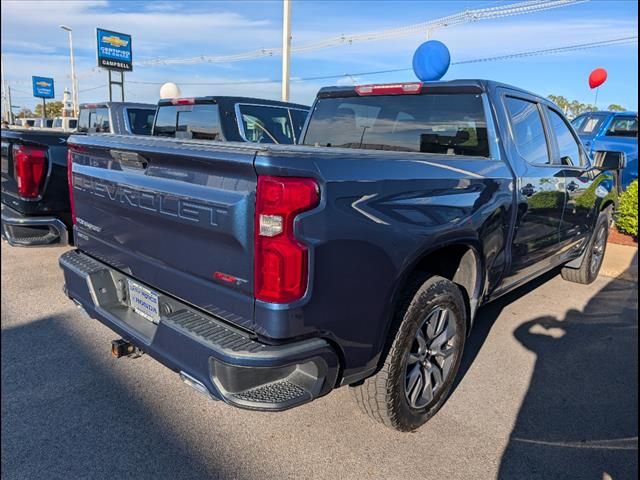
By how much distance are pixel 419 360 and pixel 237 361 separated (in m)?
1.23

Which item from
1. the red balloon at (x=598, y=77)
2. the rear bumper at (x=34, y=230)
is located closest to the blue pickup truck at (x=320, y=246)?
the rear bumper at (x=34, y=230)

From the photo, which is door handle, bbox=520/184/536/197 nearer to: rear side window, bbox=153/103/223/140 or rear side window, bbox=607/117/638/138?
rear side window, bbox=153/103/223/140

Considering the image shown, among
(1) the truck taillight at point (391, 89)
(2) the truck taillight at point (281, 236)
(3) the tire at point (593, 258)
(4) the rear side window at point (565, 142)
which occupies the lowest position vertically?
(3) the tire at point (593, 258)

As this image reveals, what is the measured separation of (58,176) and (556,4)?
17764 mm

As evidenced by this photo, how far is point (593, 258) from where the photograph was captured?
5.81 metres

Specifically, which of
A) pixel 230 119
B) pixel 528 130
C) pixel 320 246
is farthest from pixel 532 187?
pixel 230 119

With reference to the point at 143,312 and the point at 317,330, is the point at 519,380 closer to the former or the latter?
the point at 317,330

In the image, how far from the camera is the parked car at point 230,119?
6859mm

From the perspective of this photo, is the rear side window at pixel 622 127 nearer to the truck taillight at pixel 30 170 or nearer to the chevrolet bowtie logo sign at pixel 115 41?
the truck taillight at pixel 30 170

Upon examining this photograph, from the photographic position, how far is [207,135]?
23.4 ft

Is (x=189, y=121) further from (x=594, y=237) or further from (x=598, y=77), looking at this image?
(x=598, y=77)

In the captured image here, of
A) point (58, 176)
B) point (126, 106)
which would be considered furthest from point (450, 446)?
point (126, 106)

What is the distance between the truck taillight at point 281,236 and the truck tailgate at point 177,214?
2.0 inches

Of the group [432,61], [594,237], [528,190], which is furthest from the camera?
[432,61]
